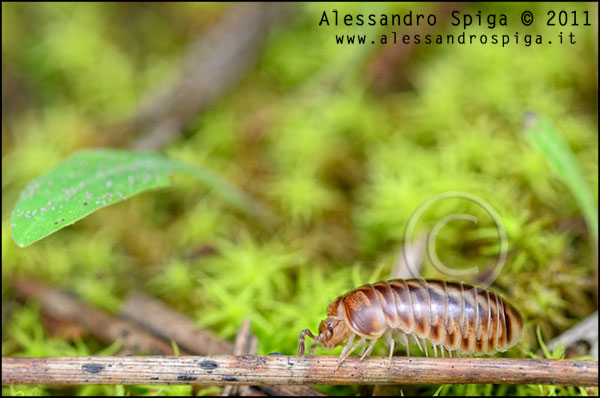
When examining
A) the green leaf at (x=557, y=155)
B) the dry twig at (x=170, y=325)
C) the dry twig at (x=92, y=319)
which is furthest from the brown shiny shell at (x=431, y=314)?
the dry twig at (x=92, y=319)

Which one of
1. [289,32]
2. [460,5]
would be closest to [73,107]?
[289,32]

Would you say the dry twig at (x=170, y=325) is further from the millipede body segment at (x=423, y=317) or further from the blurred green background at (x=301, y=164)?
the millipede body segment at (x=423, y=317)

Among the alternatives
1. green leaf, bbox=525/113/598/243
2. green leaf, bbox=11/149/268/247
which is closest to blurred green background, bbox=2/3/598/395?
green leaf, bbox=525/113/598/243

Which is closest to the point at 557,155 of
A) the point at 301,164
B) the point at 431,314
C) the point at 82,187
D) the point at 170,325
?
the point at 431,314

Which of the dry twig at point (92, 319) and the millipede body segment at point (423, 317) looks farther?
the dry twig at point (92, 319)

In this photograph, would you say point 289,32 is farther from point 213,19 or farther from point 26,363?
point 26,363
